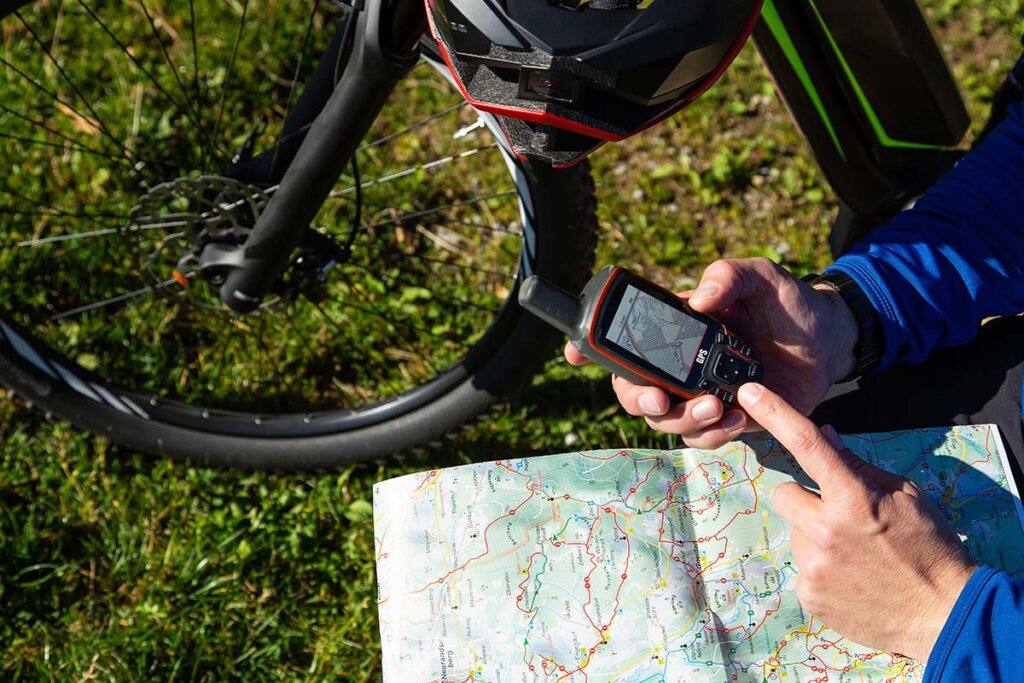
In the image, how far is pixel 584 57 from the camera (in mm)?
963

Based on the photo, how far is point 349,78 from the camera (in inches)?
53.0

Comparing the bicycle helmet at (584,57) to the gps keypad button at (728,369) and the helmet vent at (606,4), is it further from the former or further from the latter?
the gps keypad button at (728,369)

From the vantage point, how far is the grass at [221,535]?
192cm

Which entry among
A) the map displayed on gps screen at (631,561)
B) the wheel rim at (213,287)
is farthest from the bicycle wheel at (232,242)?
the map displayed on gps screen at (631,561)

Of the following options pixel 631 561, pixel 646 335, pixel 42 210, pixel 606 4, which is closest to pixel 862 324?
pixel 646 335

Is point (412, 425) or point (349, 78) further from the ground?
point (349, 78)

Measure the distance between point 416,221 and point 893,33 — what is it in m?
1.20

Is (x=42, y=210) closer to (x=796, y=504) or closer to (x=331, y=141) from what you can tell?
(x=331, y=141)

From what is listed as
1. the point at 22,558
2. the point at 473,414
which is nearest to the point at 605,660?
the point at 473,414

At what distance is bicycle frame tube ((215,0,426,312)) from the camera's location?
127 centimetres

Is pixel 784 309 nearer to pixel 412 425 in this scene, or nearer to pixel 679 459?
→ pixel 679 459

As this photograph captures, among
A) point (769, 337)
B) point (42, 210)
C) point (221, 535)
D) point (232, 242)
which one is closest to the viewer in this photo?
point (769, 337)

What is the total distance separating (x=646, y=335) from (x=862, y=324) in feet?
1.28

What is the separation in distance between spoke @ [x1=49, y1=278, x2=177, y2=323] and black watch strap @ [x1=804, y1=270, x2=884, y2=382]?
1349 millimetres
